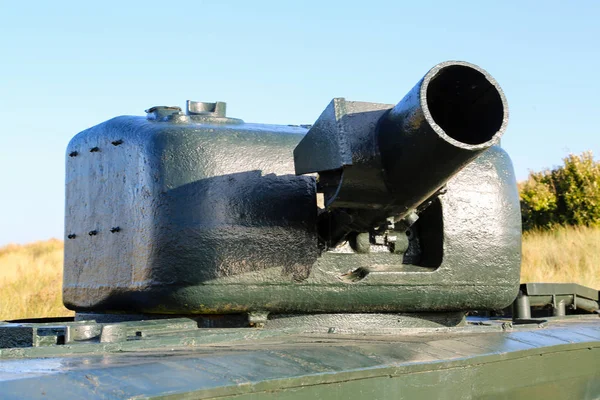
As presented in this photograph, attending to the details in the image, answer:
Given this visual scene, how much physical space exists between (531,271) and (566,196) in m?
3.39

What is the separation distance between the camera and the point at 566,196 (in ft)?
66.7

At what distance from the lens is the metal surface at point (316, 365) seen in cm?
299

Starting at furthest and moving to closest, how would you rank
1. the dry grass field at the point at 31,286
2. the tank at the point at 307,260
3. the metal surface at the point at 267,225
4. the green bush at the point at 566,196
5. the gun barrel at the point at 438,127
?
1. the green bush at the point at 566,196
2. the dry grass field at the point at 31,286
3. the metal surface at the point at 267,225
4. the gun barrel at the point at 438,127
5. the tank at the point at 307,260

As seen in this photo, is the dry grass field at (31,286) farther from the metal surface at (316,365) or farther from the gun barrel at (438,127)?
the gun barrel at (438,127)

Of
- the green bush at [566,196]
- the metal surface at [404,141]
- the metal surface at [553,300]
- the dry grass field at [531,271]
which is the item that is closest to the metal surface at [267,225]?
the metal surface at [404,141]

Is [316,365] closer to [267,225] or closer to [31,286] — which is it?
[267,225]

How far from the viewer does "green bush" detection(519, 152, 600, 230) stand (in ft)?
65.8

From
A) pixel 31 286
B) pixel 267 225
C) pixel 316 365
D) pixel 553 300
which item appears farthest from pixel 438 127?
pixel 31 286

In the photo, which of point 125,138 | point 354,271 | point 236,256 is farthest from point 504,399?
point 125,138

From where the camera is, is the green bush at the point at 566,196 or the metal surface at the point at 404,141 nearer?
the metal surface at the point at 404,141

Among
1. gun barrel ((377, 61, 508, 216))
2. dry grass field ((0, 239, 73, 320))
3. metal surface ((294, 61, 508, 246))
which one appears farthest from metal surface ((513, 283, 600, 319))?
dry grass field ((0, 239, 73, 320))

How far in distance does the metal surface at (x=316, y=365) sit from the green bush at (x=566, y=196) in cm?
1568

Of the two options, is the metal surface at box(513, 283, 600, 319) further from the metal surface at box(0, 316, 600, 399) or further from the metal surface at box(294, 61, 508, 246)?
the metal surface at box(294, 61, 508, 246)

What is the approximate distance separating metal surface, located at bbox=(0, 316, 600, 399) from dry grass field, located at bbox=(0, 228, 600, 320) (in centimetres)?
1100
